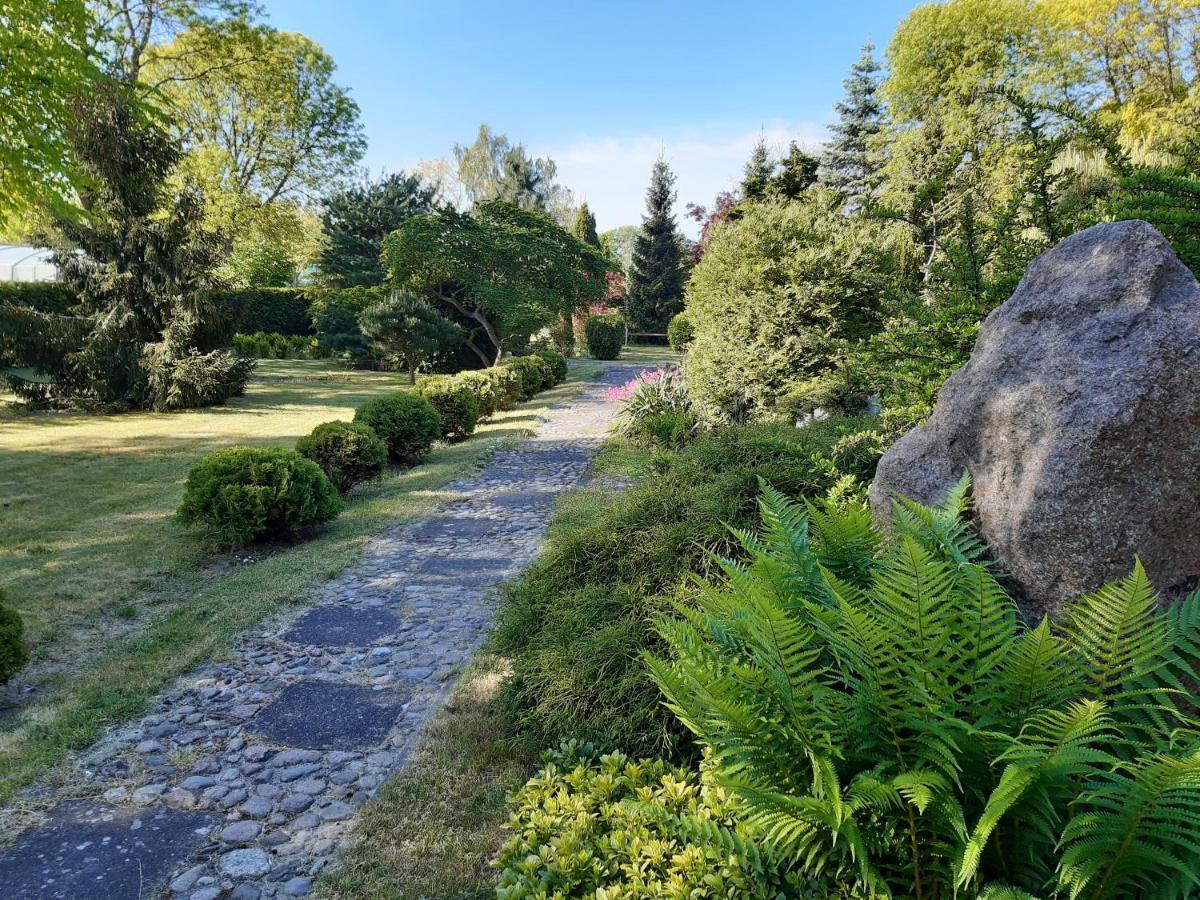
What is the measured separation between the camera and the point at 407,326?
59.9 ft

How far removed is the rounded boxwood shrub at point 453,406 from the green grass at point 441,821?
866 centimetres

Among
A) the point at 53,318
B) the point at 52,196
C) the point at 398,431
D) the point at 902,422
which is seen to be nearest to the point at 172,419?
the point at 53,318

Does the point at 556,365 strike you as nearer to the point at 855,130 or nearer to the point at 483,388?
the point at 483,388

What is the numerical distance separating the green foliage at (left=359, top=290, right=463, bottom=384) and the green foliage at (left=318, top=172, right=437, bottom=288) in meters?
6.18

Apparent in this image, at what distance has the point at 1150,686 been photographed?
146cm

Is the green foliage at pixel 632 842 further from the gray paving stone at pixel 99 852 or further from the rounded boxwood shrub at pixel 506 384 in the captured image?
the rounded boxwood shrub at pixel 506 384

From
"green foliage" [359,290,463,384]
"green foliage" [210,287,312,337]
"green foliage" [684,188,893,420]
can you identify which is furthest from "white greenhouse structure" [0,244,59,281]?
"green foliage" [684,188,893,420]

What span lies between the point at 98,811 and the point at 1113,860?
3361 millimetres

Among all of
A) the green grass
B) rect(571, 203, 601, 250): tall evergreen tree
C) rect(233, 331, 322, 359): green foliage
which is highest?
rect(571, 203, 601, 250): tall evergreen tree

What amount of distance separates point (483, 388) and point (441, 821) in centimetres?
1107

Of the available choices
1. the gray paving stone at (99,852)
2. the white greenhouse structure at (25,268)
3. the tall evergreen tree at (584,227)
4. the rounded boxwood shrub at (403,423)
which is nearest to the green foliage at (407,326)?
the rounded boxwood shrub at (403,423)

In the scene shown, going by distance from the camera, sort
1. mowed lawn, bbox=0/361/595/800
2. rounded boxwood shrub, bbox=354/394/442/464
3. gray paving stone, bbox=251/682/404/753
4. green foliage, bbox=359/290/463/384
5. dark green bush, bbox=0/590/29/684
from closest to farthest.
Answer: gray paving stone, bbox=251/682/404/753
dark green bush, bbox=0/590/29/684
mowed lawn, bbox=0/361/595/800
rounded boxwood shrub, bbox=354/394/442/464
green foliage, bbox=359/290/463/384

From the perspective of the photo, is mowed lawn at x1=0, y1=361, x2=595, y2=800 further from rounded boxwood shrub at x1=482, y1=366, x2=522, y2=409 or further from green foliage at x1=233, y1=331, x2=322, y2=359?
green foliage at x1=233, y1=331, x2=322, y2=359

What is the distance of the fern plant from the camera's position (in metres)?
1.18
